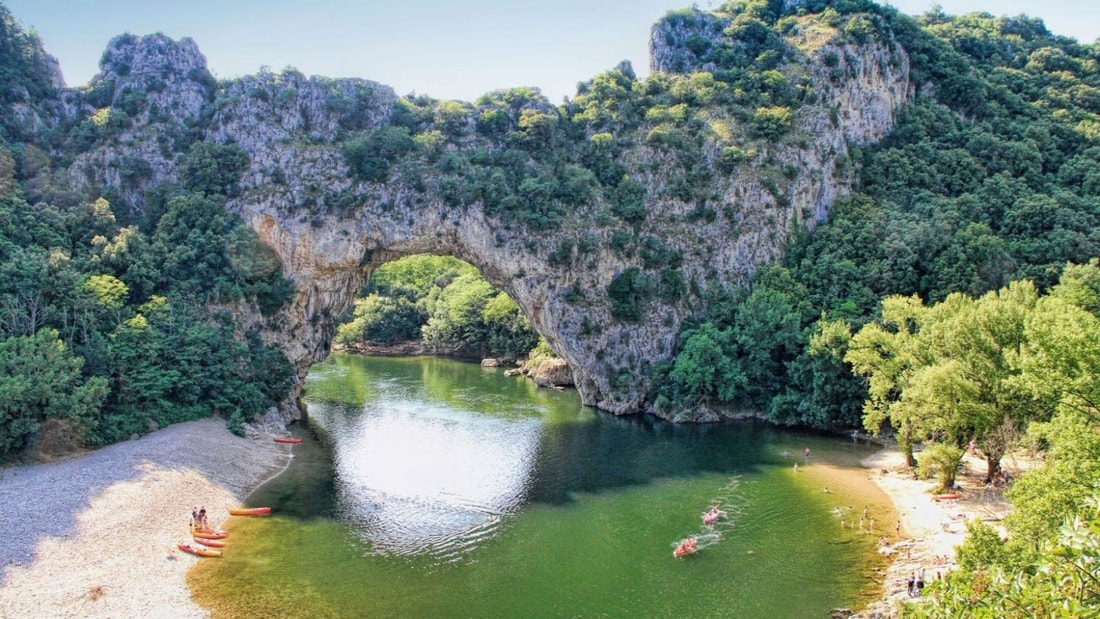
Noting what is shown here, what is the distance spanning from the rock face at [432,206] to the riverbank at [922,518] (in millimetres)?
24272

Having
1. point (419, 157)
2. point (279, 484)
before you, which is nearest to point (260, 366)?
point (279, 484)

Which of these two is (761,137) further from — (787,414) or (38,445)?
(38,445)

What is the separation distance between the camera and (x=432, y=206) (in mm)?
59188

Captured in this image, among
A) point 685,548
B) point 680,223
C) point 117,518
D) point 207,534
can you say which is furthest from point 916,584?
point 680,223

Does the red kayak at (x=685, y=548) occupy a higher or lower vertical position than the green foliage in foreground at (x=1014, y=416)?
lower

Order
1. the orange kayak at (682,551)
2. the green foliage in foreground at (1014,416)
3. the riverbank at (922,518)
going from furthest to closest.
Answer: the orange kayak at (682,551) < the riverbank at (922,518) < the green foliage in foreground at (1014,416)

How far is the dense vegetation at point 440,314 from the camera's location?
83.5 metres

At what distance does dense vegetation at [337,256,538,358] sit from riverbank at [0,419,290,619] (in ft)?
137

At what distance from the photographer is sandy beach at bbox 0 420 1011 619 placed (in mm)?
25984

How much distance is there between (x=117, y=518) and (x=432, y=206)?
3449cm

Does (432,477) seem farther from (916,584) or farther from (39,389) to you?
(916,584)

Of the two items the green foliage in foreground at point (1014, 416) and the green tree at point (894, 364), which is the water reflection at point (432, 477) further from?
the green tree at point (894, 364)

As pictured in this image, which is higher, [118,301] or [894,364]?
[894,364]

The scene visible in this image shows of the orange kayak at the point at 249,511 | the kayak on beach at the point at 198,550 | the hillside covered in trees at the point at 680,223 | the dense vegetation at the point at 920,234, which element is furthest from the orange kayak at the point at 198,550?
the dense vegetation at the point at 920,234
